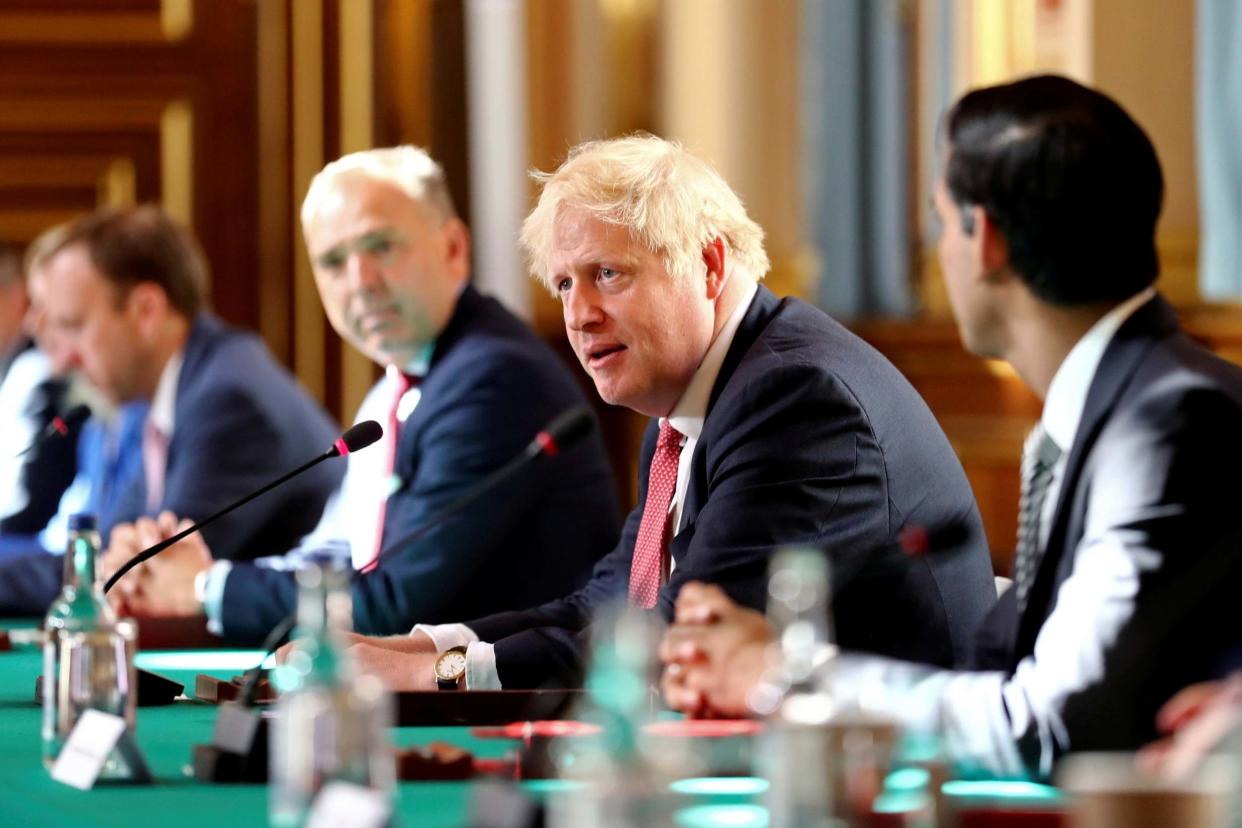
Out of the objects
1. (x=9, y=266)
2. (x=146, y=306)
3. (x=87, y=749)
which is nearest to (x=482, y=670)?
(x=87, y=749)

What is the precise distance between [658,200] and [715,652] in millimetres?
870

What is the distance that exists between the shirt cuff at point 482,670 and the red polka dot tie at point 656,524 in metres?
0.25

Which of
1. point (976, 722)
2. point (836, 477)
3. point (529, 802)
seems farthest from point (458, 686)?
point (529, 802)

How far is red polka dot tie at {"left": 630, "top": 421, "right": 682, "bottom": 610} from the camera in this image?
9.42 feet

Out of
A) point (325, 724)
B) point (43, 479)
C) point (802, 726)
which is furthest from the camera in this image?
point (43, 479)

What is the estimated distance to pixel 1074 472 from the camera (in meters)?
2.01

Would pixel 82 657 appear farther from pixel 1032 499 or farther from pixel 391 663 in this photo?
pixel 1032 499

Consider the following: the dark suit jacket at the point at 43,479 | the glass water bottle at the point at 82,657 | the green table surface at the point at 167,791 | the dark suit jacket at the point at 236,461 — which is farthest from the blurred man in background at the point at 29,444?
the glass water bottle at the point at 82,657

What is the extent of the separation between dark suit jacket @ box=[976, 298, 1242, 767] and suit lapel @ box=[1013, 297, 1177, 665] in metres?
0.03

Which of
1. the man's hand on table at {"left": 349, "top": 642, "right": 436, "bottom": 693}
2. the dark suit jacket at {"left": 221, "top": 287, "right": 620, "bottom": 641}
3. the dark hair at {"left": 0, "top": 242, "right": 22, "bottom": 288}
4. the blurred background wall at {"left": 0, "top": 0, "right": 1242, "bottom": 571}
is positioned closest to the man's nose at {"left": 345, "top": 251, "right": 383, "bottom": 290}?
the dark suit jacket at {"left": 221, "top": 287, "right": 620, "bottom": 641}

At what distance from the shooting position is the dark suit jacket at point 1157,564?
74.5 inches

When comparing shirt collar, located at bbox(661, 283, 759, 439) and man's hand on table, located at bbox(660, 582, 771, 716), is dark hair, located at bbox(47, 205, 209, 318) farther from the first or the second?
man's hand on table, located at bbox(660, 582, 771, 716)

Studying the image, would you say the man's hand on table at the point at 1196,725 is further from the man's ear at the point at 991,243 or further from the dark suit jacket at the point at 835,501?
the dark suit jacket at the point at 835,501

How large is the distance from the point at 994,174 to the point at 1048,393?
0.75 ft
